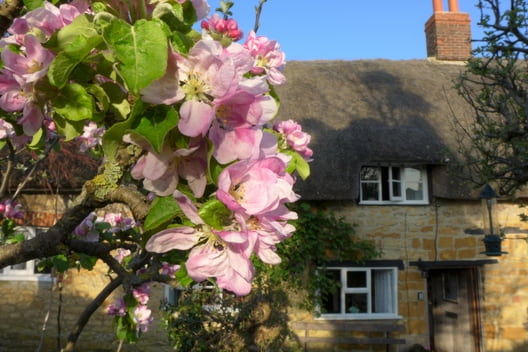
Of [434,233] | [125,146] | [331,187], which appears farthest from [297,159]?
[434,233]

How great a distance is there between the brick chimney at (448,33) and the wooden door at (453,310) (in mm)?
6122

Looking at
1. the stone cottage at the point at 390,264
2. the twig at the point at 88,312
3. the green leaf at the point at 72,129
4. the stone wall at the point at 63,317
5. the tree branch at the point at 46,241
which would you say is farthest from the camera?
the stone cottage at the point at 390,264

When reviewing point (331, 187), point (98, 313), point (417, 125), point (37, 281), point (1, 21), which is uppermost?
point (417, 125)

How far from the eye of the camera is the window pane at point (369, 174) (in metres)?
8.91

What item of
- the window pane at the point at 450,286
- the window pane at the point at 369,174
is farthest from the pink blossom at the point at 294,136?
the window pane at the point at 450,286

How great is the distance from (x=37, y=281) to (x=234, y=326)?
515cm

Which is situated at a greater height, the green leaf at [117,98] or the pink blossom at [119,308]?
the green leaf at [117,98]

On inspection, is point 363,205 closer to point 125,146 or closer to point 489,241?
point 489,241

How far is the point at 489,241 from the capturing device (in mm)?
5703

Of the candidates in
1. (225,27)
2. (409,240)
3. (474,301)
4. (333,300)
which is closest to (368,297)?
(333,300)

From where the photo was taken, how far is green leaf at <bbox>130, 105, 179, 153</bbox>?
0.62 m

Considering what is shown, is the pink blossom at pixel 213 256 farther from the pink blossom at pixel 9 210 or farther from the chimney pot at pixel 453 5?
the chimney pot at pixel 453 5

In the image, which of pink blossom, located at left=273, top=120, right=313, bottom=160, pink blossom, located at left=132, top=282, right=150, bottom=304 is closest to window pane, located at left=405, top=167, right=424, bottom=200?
pink blossom, located at left=132, top=282, right=150, bottom=304

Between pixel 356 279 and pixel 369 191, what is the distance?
1.90 metres
